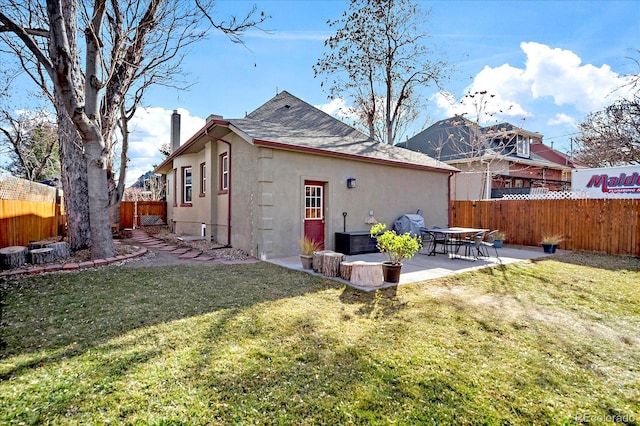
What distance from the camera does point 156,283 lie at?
18.4ft

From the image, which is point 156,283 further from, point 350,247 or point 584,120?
point 584,120

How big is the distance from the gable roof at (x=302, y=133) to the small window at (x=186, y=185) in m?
0.83

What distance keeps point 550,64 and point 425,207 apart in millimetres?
7492

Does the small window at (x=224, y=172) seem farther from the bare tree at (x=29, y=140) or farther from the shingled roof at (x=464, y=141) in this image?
the shingled roof at (x=464, y=141)

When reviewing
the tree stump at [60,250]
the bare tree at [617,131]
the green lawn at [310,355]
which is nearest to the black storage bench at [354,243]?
the green lawn at [310,355]

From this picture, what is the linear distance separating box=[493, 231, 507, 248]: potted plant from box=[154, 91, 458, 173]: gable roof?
313cm

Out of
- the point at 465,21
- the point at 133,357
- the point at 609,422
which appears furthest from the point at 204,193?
the point at 609,422

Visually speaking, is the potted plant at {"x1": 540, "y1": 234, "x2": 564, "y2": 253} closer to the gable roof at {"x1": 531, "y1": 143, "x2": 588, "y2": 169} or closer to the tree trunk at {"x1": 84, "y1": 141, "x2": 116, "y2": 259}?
the tree trunk at {"x1": 84, "y1": 141, "x2": 116, "y2": 259}

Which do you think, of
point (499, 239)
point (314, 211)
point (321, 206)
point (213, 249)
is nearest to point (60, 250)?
point (213, 249)

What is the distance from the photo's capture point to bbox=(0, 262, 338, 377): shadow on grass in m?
3.34

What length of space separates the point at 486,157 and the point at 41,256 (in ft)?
65.2

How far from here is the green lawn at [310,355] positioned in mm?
2330

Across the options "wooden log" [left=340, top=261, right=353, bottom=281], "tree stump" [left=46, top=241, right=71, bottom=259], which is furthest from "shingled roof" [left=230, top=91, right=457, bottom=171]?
"tree stump" [left=46, top=241, right=71, bottom=259]

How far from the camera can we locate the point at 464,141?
1956cm
